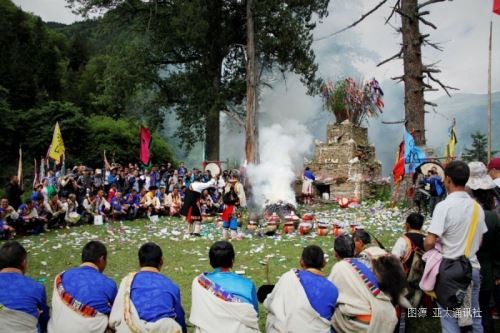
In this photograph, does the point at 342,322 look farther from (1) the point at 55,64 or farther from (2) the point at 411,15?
(1) the point at 55,64

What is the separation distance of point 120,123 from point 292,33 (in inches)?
775

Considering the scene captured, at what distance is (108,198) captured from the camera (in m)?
16.9

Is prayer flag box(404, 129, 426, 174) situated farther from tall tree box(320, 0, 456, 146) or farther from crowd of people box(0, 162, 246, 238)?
crowd of people box(0, 162, 246, 238)

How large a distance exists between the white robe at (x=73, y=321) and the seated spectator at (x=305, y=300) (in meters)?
1.53

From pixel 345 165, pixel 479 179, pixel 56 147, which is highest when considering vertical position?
pixel 56 147

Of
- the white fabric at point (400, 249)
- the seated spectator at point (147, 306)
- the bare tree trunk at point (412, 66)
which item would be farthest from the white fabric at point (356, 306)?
the bare tree trunk at point (412, 66)

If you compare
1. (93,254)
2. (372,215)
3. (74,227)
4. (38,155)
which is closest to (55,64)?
(38,155)

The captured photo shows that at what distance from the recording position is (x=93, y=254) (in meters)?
4.42

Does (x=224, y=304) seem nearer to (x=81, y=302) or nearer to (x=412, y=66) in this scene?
(x=81, y=302)

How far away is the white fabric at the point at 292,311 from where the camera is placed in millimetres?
4082

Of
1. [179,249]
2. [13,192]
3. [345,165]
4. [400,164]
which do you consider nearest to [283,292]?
[179,249]

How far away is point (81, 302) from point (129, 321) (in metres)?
0.56

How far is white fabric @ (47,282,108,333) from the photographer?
13.2 feet

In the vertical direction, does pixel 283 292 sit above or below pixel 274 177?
below
